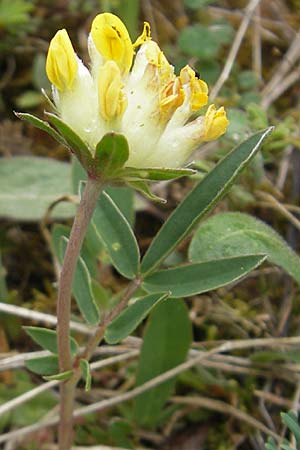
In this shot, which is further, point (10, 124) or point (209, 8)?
point (209, 8)

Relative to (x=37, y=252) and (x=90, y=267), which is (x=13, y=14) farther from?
(x=90, y=267)

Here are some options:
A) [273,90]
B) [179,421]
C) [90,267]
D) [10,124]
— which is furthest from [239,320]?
[10,124]

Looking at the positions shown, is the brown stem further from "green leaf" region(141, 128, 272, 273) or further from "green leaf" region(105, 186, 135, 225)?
"green leaf" region(105, 186, 135, 225)

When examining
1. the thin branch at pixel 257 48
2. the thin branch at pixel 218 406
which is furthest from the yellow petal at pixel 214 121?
the thin branch at pixel 257 48

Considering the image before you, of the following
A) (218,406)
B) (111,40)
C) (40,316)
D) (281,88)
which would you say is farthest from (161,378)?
(281,88)

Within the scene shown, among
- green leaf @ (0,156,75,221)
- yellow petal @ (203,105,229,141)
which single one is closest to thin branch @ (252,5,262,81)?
green leaf @ (0,156,75,221)
